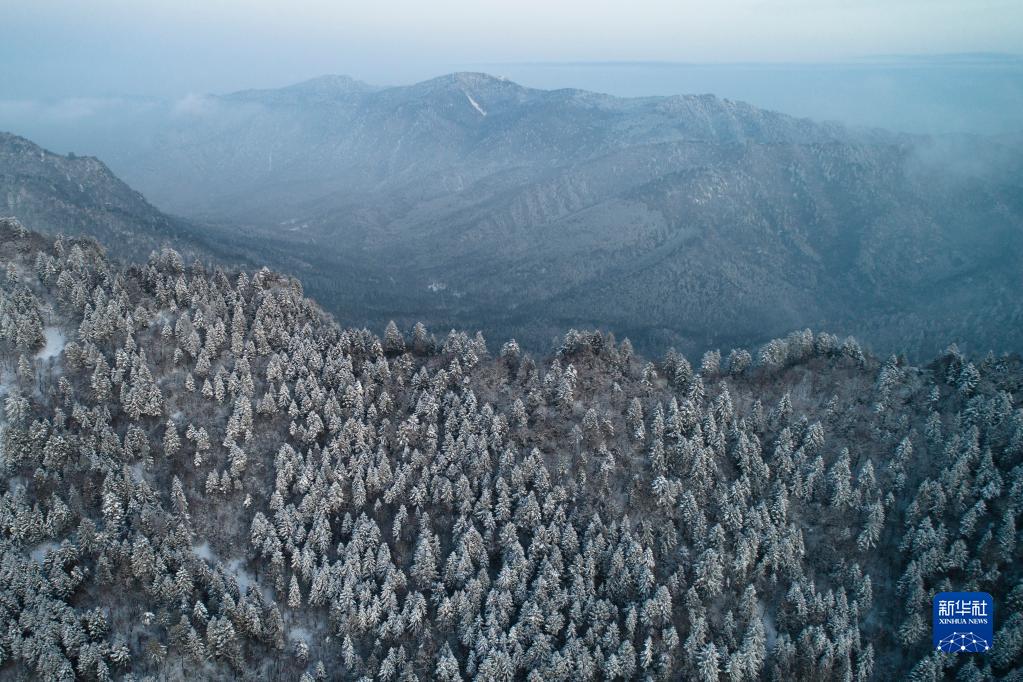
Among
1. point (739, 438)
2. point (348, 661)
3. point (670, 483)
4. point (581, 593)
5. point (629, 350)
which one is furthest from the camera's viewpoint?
point (629, 350)

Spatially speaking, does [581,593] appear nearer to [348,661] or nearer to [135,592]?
[348,661]

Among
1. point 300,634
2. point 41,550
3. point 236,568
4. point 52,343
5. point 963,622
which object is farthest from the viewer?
point 52,343

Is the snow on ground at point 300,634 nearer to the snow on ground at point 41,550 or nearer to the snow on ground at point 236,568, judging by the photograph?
the snow on ground at point 236,568

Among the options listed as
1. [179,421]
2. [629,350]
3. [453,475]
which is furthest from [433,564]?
[629,350]

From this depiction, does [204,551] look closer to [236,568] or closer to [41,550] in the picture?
[236,568]

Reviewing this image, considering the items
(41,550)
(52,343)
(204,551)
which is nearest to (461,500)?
(204,551)

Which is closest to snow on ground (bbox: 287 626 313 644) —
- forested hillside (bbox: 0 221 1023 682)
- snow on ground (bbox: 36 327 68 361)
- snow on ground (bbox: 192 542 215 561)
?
forested hillside (bbox: 0 221 1023 682)
